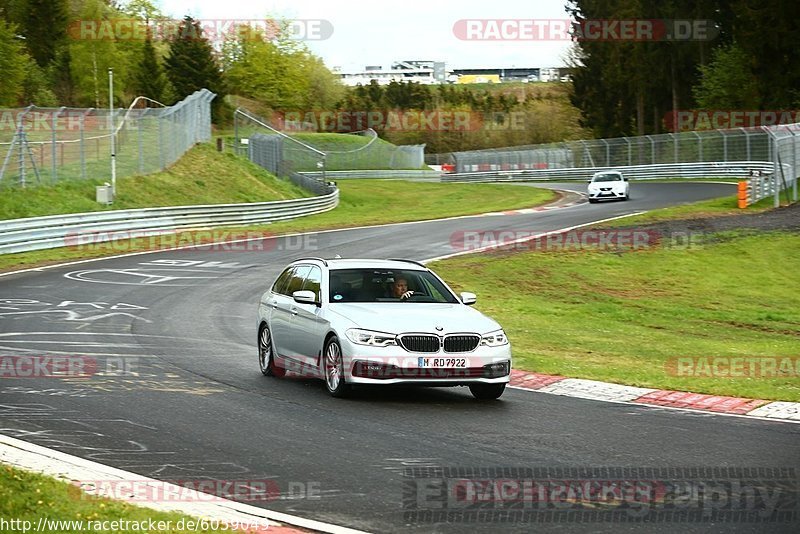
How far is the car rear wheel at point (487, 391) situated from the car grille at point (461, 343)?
0.48 metres

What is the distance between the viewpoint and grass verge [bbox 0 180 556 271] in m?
32.4

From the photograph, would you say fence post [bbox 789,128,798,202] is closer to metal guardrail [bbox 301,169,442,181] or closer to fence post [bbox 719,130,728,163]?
fence post [bbox 719,130,728,163]

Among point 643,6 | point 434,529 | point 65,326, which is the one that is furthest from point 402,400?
point 643,6

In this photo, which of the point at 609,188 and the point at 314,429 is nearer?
the point at 314,429

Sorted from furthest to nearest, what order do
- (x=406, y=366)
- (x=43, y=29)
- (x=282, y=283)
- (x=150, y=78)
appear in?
(x=43, y=29) < (x=150, y=78) < (x=282, y=283) < (x=406, y=366)

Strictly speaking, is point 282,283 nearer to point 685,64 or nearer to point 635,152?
point 635,152

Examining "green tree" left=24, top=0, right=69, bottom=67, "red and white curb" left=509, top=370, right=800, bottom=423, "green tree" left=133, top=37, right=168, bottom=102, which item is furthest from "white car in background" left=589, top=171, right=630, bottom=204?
"green tree" left=24, top=0, right=69, bottom=67

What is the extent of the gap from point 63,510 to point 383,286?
7.11 m

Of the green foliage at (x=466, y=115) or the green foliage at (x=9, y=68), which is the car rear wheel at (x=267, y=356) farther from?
the green foliage at (x=466, y=115)

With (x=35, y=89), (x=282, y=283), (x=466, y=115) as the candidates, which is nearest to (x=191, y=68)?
(x=35, y=89)

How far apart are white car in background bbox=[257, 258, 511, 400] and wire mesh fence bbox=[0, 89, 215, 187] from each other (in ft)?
75.8

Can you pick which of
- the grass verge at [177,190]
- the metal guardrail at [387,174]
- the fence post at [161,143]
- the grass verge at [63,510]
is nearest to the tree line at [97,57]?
the metal guardrail at [387,174]

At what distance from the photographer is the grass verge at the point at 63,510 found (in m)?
6.22

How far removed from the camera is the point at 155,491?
305 inches
